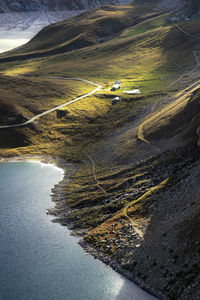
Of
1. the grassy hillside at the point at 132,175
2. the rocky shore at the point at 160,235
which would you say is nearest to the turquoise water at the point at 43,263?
the rocky shore at the point at 160,235

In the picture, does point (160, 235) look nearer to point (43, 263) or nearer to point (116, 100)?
point (43, 263)

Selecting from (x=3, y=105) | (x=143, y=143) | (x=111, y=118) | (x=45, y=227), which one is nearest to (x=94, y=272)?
(x=45, y=227)

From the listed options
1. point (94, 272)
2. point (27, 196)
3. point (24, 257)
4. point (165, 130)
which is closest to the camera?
point (94, 272)

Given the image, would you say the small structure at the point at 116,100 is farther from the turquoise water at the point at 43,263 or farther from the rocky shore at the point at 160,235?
the rocky shore at the point at 160,235

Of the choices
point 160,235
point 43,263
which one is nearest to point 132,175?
point 160,235

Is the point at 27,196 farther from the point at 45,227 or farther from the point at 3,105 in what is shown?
the point at 3,105

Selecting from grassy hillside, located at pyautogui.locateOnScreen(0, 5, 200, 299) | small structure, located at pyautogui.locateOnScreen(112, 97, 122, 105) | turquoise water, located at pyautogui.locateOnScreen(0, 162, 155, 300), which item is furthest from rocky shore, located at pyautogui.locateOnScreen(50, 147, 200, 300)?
small structure, located at pyautogui.locateOnScreen(112, 97, 122, 105)

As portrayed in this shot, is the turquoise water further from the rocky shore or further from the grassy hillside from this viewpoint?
the grassy hillside

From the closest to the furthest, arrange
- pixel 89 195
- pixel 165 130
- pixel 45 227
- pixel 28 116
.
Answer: pixel 45 227 < pixel 89 195 < pixel 165 130 < pixel 28 116
